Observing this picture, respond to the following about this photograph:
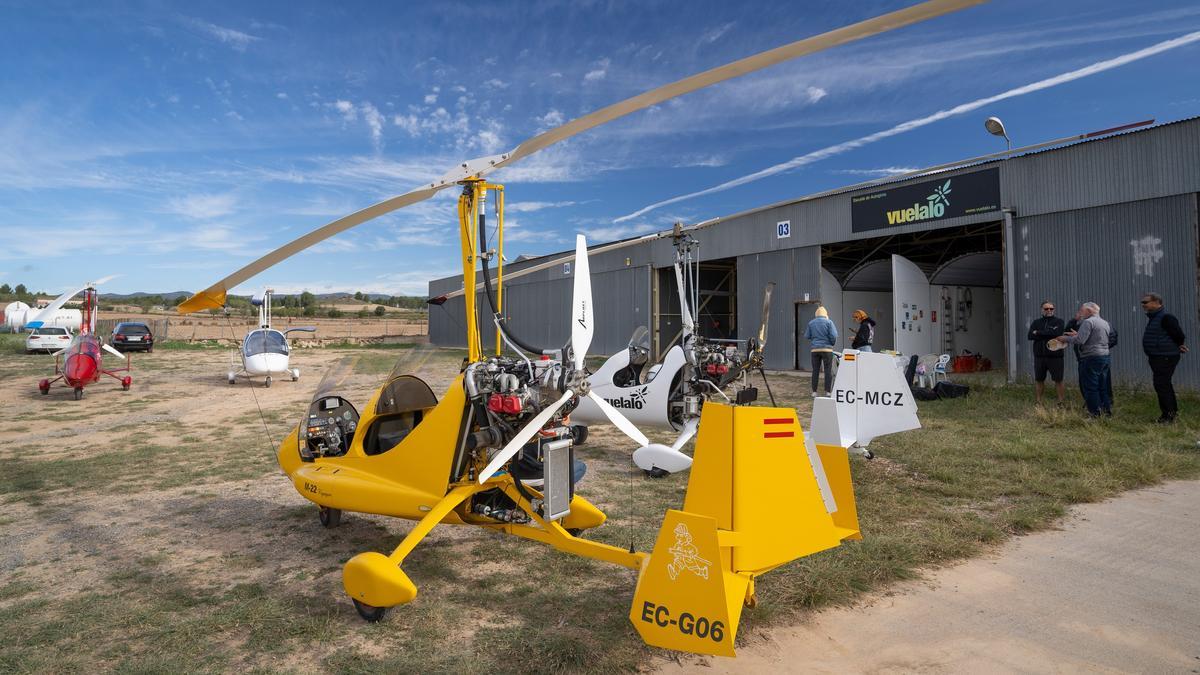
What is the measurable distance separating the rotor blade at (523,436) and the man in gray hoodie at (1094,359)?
27.5 ft

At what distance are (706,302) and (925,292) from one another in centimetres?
869

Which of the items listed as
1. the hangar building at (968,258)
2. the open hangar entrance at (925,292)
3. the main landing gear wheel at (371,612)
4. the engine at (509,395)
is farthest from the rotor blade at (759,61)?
the open hangar entrance at (925,292)

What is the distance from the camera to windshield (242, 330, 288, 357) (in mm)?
15703

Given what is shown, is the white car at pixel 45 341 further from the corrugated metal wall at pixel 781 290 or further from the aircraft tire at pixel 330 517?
the aircraft tire at pixel 330 517

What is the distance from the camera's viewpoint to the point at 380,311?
83688mm

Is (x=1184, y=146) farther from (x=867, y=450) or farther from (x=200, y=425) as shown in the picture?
(x=200, y=425)

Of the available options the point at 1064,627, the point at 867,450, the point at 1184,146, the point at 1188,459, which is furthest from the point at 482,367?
the point at 1184,146

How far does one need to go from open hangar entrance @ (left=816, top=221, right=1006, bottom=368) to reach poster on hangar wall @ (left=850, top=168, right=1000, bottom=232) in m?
0.92

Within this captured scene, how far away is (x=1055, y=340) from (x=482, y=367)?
9.14 m

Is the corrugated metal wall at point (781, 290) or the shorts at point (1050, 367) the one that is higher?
the corrugated metal wall at point (781, 290)

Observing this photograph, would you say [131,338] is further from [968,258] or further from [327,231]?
[968,258]

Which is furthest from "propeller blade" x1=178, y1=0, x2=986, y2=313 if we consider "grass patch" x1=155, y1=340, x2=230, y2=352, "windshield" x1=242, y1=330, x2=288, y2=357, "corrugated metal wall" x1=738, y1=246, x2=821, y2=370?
"grass patch" x1=155, y1=340, x2=230, y2=352

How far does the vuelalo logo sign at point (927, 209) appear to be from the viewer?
1503 centimetres

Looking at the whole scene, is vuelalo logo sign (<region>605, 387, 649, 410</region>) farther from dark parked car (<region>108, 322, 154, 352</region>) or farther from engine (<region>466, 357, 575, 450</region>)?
dark parked car (<region>108, 322, 154, 352</region>)
